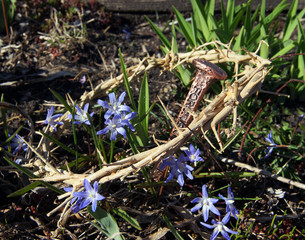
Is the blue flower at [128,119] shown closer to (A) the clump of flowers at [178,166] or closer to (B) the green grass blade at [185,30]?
(A) the clump of flowers at [178,166]

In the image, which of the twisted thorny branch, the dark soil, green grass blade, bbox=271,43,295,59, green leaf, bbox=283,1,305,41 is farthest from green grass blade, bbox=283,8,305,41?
the twisted thorny branch

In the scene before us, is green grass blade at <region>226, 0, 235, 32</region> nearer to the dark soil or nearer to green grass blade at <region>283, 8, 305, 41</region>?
green grass blade at <region>283, 8, 305, 41</region>

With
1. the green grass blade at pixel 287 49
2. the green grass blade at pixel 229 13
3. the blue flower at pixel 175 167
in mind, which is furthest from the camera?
the green grass blade at pixel 229 13

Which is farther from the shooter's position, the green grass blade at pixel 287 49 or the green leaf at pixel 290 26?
the green leaf at pixel 290 26

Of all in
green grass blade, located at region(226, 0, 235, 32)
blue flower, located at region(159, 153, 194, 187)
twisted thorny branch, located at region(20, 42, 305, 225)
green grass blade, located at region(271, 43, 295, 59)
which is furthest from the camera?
green grass blade, located at region(226, 0, 235, 32)

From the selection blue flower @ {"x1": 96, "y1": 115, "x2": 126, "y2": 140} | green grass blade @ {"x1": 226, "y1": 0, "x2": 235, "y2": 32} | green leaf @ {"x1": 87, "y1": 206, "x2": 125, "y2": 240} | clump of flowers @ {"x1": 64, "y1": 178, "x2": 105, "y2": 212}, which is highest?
green grass blade @ {"x1": 226, "y1": 0, "x2": 235, "y2": 32}

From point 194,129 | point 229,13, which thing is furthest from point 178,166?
point 229,13

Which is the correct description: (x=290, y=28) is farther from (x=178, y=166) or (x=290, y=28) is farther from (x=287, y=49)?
(x=178, y=166)

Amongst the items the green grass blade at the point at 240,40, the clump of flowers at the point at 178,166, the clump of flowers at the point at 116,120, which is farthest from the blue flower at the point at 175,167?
the green grass blade at the point at 240,40

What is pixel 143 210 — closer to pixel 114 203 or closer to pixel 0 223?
pixel 114 203

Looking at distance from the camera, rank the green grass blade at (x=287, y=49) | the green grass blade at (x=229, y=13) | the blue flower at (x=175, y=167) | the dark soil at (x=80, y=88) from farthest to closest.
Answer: the green grass blade at (x=229, y=13) < the green grass blade at (x=287, y=49) < the dark soil at (x=80, y=88) < the blue flower at (x=175, y=167)

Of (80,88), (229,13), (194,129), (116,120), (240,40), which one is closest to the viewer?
(194,129)

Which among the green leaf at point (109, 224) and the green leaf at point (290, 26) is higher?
the green leaf at point (290, 26)
